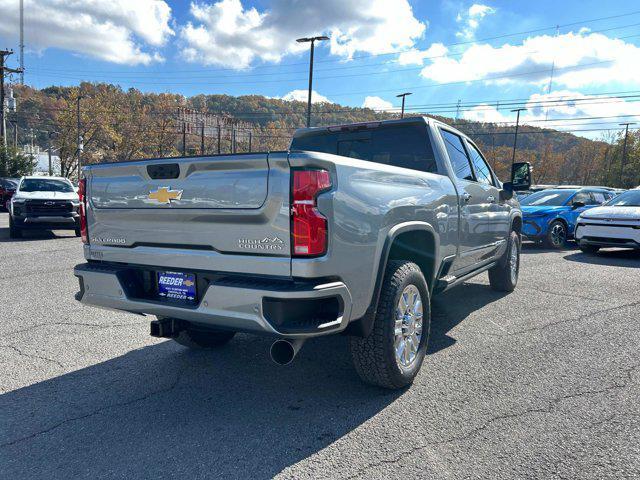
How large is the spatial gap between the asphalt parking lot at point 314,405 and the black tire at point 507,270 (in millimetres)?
1172

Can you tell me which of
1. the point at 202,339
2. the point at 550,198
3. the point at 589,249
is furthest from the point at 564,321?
the point at 550,198

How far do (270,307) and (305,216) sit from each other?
521 millimetres

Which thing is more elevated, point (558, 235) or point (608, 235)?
point (608, 235)

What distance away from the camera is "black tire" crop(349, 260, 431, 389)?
3025mm

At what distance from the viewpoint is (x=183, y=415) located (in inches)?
117

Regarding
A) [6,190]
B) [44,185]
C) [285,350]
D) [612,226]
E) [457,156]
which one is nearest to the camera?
[285,350]

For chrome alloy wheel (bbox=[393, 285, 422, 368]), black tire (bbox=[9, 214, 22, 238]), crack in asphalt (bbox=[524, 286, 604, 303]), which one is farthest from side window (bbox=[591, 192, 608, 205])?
black tire (bbox=[9, 214, 22, 238])

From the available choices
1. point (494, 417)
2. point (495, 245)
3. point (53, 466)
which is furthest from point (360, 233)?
point (495, 245)

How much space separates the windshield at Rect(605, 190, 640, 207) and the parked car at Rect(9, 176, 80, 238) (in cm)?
1339

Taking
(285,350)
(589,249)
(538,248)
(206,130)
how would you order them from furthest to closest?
(206,130) → (538,248) → (589,249) → (285,350)

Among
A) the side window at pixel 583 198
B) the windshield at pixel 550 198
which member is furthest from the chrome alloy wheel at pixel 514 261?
the side window at pixel 583 198

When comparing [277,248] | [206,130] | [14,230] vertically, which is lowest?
[14,230]

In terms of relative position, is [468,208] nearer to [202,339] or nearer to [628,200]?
[202,339]

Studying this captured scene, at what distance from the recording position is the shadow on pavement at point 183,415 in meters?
2.44
